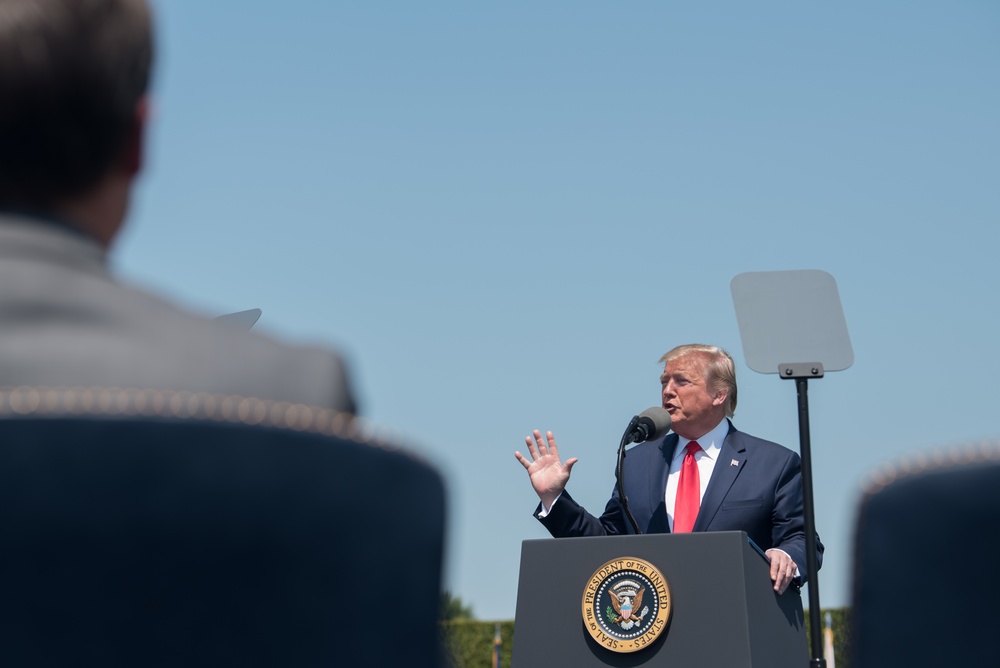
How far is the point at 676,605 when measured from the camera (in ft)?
13.2

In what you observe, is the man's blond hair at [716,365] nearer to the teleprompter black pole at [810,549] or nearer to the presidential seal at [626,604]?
the teleprompter black pole at [810,549]

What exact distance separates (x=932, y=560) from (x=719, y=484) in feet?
13.0

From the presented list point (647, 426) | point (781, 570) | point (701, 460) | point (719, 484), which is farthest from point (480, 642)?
point (781, 570)

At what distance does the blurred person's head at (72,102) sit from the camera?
0.97 metres

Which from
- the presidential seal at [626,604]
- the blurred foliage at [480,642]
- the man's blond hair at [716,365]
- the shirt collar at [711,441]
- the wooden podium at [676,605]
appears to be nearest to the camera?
the wooden podium at [676,605]

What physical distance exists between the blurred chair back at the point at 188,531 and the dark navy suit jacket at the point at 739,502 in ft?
13.1

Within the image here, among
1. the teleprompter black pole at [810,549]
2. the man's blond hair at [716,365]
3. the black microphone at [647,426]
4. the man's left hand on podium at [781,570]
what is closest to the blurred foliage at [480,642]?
the man's blond hair at [716,365]

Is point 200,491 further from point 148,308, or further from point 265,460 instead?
point 148,308

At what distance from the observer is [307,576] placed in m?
0.95

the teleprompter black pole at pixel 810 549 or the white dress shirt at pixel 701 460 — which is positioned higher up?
the white dress shirt at pixel 701 460

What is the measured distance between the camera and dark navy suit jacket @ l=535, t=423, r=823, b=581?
4.89 m

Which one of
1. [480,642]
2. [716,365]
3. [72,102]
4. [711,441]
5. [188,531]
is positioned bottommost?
[188,531]

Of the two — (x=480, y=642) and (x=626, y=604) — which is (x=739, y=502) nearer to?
(x=626, y=604)

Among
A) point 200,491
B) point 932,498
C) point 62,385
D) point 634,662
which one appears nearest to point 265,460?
point 200,491
